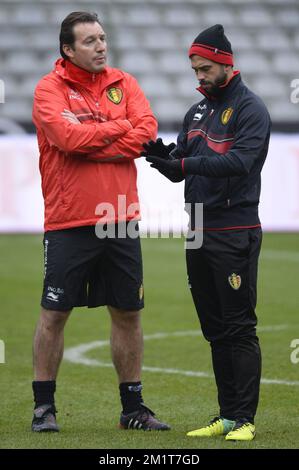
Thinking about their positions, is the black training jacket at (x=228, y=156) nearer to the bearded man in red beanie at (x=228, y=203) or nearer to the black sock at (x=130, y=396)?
the bearded man in red beanie at (x=228, y=203)

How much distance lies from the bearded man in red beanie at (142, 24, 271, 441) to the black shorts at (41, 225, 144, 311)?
0.43 m

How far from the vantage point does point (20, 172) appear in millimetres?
17531

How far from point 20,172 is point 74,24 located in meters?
11.9

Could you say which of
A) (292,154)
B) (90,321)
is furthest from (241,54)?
(90,321)

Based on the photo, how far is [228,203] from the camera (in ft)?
17.5

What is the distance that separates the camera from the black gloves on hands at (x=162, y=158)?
5.35 meters

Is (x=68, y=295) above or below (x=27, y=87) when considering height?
below

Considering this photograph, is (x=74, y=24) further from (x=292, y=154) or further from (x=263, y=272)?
(x=292, y=154)

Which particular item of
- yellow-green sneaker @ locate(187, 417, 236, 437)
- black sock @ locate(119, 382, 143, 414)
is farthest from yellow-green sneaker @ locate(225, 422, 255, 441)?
black sock @ locate(119, 382, 143, 414)

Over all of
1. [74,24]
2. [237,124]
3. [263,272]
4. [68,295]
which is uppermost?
[74,24]

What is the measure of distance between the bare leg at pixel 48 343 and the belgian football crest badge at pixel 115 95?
1.16 metres

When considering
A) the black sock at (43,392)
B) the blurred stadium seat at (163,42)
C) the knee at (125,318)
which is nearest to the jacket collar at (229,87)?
the knee at (125,318)

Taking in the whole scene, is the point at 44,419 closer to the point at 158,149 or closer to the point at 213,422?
the point at 213,422

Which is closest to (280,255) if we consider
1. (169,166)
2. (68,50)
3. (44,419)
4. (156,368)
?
(156,368)
